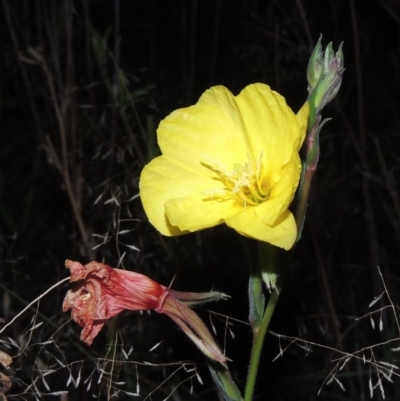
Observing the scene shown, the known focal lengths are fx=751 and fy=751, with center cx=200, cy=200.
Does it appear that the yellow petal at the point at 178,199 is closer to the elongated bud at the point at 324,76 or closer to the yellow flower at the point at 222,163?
the yellow flower at the point at 222,163

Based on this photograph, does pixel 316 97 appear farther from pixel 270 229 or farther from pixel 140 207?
pixel 140 207

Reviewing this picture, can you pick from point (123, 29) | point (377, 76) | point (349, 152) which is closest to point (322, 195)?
point (349, 152)

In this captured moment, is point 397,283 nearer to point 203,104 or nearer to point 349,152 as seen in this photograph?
point 349,152

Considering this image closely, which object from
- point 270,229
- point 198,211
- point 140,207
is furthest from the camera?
point 140,207

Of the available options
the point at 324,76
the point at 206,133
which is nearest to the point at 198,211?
the point at 206,133

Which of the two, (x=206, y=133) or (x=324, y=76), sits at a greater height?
(x=324, y=76)

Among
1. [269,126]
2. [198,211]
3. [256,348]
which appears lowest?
[256,348]

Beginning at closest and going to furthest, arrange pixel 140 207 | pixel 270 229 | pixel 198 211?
pixel 270 229, pixel 198 211, pixel 140 207

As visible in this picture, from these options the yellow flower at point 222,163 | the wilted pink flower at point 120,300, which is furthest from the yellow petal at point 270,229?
the wilted pink flower at point 120,300
